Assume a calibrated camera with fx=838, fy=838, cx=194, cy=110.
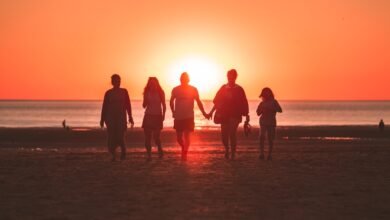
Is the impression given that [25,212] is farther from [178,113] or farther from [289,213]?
[178,113]

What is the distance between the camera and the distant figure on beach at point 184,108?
18266mm

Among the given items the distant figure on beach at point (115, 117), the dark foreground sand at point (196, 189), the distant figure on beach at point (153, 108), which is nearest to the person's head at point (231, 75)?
the distant figure on beach at point (153, 108)

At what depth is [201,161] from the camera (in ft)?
58.2

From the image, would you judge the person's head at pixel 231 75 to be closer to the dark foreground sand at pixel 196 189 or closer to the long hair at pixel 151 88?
the long hair at pixel 151 88

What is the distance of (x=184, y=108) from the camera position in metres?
18.3

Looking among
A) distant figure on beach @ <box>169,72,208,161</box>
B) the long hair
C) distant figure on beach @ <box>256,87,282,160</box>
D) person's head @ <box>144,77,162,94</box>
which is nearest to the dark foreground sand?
distant figure on beach @ <box>169,72,208,161</box>

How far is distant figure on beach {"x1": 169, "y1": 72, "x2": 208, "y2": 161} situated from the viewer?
18266 millimetres

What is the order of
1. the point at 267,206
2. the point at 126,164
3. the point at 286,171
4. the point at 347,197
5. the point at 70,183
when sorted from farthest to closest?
the point at 126,164 < the point at 286,171 < the point at 70,183 < the point at 347,197 < the point at 267,206

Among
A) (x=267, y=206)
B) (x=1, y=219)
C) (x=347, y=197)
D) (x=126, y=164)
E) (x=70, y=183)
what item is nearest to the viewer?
(x=1, y=219)

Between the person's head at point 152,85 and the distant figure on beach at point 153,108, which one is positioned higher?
the person's head at point 152,85

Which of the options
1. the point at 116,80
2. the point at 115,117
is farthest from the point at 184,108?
the point at 116,80

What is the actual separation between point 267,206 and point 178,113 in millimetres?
8174

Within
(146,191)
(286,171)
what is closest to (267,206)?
(146,191)

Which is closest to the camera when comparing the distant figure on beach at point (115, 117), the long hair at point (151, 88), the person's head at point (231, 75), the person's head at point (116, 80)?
the person's head at point (116, 80)
